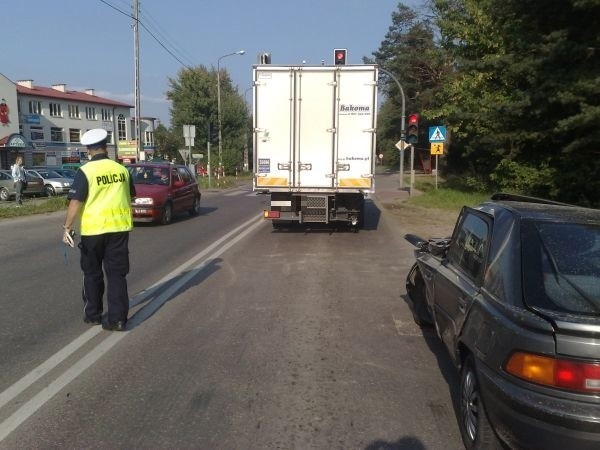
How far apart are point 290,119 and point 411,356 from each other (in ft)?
28.1

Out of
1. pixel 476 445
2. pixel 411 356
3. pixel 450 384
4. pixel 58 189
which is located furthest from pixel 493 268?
pixel 58 189

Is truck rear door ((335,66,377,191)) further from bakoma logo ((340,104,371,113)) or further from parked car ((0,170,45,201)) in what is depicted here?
parked car ((0,170,45,201))

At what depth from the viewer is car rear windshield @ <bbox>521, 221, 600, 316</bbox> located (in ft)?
9.39

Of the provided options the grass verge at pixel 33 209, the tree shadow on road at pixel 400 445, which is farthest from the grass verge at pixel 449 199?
the tree shadow on road at pixel 400 445

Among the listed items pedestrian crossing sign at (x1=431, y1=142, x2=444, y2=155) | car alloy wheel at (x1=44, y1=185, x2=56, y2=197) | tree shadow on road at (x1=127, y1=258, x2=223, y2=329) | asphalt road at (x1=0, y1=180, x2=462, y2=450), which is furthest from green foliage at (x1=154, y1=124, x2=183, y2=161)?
asphalt road at (x1=0, y1=180, x2=462, y2=450)

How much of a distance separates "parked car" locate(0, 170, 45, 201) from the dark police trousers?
23.6 metres

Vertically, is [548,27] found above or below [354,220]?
above

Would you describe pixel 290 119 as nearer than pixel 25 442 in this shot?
No

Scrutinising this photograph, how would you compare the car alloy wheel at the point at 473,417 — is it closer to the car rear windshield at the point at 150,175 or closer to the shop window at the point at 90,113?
the car rear windshield at the point at 150,175

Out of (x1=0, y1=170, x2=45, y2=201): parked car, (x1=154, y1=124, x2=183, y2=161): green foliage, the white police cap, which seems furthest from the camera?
(x1=154, y1=124, x2=183, y2=161): green foliage

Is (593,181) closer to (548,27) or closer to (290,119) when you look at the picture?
(548,27)

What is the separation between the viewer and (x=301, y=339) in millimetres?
5457

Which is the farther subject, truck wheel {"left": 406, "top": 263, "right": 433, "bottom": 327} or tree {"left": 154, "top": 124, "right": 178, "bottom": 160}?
tree {"left": 154, "top": 124, "right": 178, "bottom": 160}

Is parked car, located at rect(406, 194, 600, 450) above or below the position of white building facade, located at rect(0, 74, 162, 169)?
below
